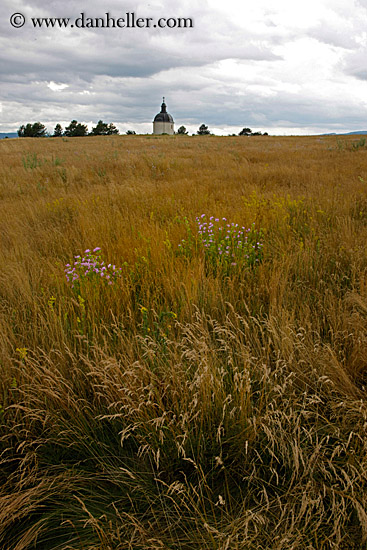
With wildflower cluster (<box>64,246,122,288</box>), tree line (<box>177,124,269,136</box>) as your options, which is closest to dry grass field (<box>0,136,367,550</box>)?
wildflower cluster (<box>64,246,122,288</box>)

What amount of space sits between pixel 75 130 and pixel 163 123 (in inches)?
761

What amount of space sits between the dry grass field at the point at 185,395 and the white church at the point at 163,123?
76.9m

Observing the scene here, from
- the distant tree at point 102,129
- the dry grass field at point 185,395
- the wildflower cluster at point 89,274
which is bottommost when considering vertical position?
the dry grass field at point 185,395

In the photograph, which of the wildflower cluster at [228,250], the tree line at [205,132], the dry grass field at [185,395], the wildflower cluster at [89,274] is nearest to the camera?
the dry grass field at [185,395]

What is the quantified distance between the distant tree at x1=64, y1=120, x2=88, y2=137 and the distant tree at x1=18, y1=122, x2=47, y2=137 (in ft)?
17.5

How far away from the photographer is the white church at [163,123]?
242 feet

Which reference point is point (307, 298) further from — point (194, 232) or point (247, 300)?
point (194, 232)

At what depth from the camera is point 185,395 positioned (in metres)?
1.59

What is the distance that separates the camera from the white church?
73.8 meters

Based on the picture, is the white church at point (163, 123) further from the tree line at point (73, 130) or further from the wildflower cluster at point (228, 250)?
the wildflower cluster at point (228, 250)

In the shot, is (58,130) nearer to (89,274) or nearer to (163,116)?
(163,116)

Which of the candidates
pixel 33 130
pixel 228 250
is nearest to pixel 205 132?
pixel 33 130

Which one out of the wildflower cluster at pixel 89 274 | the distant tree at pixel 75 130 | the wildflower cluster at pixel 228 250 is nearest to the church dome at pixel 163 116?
the distant tree at pixel 75 130

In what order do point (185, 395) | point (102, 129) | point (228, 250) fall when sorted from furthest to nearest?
point (102, 129) → point (228, 250) → point (185, 395)
